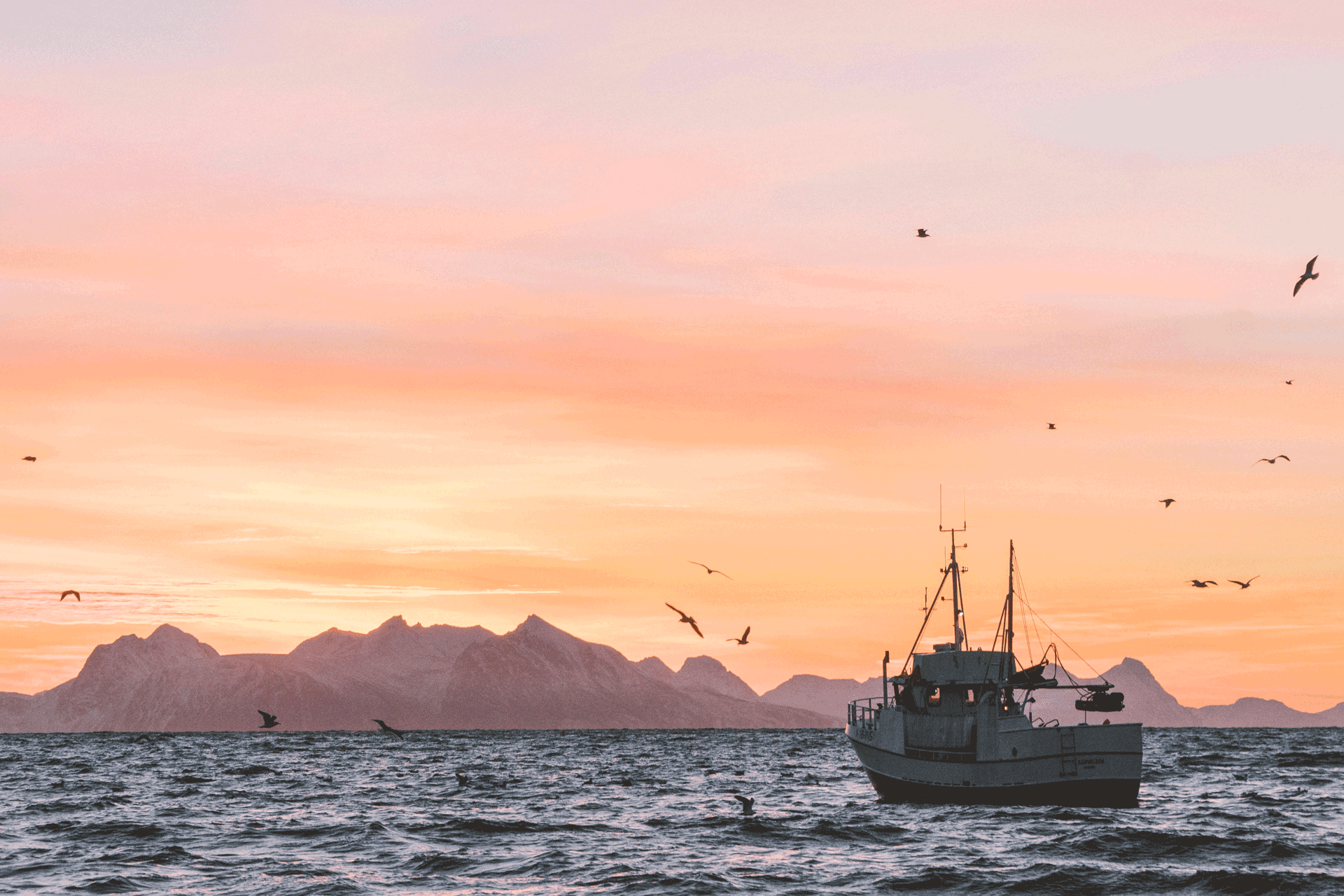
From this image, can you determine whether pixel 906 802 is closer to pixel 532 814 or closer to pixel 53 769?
pixel 532 814

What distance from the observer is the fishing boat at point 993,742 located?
53.3 meters

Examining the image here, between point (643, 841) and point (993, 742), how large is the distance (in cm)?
1687

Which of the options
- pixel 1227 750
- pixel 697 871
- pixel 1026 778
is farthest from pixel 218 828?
pixel 1227 750

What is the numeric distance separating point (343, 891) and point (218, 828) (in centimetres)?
2113

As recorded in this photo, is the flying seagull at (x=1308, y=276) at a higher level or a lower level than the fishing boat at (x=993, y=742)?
higher

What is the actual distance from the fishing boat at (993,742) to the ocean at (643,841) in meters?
1.31

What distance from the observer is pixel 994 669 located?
185ft

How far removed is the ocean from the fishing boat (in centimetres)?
131

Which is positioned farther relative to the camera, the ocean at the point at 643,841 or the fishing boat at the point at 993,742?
the fishing boat at the point at 993,742

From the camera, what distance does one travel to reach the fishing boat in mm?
53281

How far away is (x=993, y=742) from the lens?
54.4 metres

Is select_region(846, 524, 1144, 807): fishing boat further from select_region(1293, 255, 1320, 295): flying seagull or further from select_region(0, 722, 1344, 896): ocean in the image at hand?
select_region(1293, 255, 1320, 295): flying seagull

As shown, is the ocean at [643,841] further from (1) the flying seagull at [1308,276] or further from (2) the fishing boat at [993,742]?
(1) the flying seagull at [1308,276]

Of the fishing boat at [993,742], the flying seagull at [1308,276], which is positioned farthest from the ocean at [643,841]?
the flying seagull at [1308,276]
